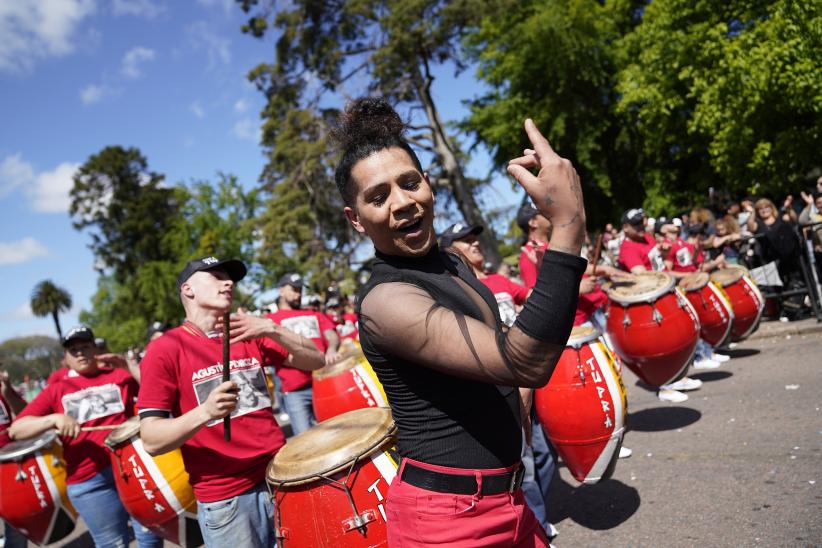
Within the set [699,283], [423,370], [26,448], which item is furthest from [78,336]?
[699,283]

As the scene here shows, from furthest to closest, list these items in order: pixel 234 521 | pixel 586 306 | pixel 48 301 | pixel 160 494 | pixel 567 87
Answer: pixel 48 301
pixel 567 87
pixel 586 306
pixel 160 494
pixel 234 521

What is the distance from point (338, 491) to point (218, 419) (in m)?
0.72

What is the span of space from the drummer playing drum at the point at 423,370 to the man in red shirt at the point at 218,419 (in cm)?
138

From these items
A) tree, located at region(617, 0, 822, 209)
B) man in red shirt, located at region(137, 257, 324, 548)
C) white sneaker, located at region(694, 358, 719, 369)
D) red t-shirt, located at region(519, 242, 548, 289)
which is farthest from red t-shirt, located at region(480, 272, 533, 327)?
tree, located at region(617, 0, 822, 209)

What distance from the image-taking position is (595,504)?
4.60 meters

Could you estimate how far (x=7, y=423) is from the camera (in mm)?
6070

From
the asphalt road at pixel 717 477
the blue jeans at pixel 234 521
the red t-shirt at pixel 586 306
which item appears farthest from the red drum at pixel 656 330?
the blue jeans at pixel 234 521

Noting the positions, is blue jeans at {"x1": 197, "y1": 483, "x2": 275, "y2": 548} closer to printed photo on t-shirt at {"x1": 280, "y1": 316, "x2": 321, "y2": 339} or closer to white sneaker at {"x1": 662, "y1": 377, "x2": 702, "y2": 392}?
printed photo on t-shirt at {"x1": 280, "y1": 316, "x2": 321, "y2": 339}

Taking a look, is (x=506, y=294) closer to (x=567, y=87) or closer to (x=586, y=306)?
(x=586, y=306)

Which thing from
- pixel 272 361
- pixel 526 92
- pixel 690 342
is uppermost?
pixel 526 92

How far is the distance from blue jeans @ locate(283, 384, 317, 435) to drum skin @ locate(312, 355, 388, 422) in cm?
108

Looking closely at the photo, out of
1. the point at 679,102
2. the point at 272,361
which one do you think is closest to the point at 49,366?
the point at 679,102

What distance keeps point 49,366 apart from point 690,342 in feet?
262

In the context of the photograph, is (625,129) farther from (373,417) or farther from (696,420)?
(373,417)
